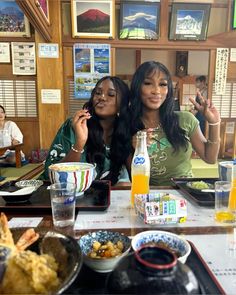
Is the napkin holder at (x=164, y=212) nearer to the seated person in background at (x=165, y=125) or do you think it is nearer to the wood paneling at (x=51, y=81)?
the seated person in background at (x=165, y=125)

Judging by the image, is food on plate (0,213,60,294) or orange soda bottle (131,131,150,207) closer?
food on plate (0,213,60,294)

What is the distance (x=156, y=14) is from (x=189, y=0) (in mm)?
528

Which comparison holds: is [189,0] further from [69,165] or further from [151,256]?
[151,256]

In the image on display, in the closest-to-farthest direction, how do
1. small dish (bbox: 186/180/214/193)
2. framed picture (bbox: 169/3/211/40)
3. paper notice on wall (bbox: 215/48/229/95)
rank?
small dish (bbox: 186/180/214/193)
framed picture (bbox: 169/3/211/40)
paper notice on wall (bbox: 215/48/229/95)

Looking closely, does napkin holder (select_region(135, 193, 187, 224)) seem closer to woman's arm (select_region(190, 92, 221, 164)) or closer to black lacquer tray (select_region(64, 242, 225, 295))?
black lacquer tray (select_region(64, 242, 225, 295))

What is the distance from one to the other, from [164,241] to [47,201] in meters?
0.55

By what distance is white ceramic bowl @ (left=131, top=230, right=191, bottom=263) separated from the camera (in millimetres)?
676

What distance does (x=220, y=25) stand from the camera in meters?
3.97

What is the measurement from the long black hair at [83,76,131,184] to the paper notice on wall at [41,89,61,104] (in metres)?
2.34

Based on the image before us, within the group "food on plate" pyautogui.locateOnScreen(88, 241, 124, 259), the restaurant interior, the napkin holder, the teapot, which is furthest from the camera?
the napkin holder

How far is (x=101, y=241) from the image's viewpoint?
74 centimetres

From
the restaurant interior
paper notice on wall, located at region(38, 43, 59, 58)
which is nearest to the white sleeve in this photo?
the restaurant interior

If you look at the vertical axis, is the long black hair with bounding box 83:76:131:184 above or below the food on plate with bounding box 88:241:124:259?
above

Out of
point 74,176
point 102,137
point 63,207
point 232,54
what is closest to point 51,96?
point 102,137
